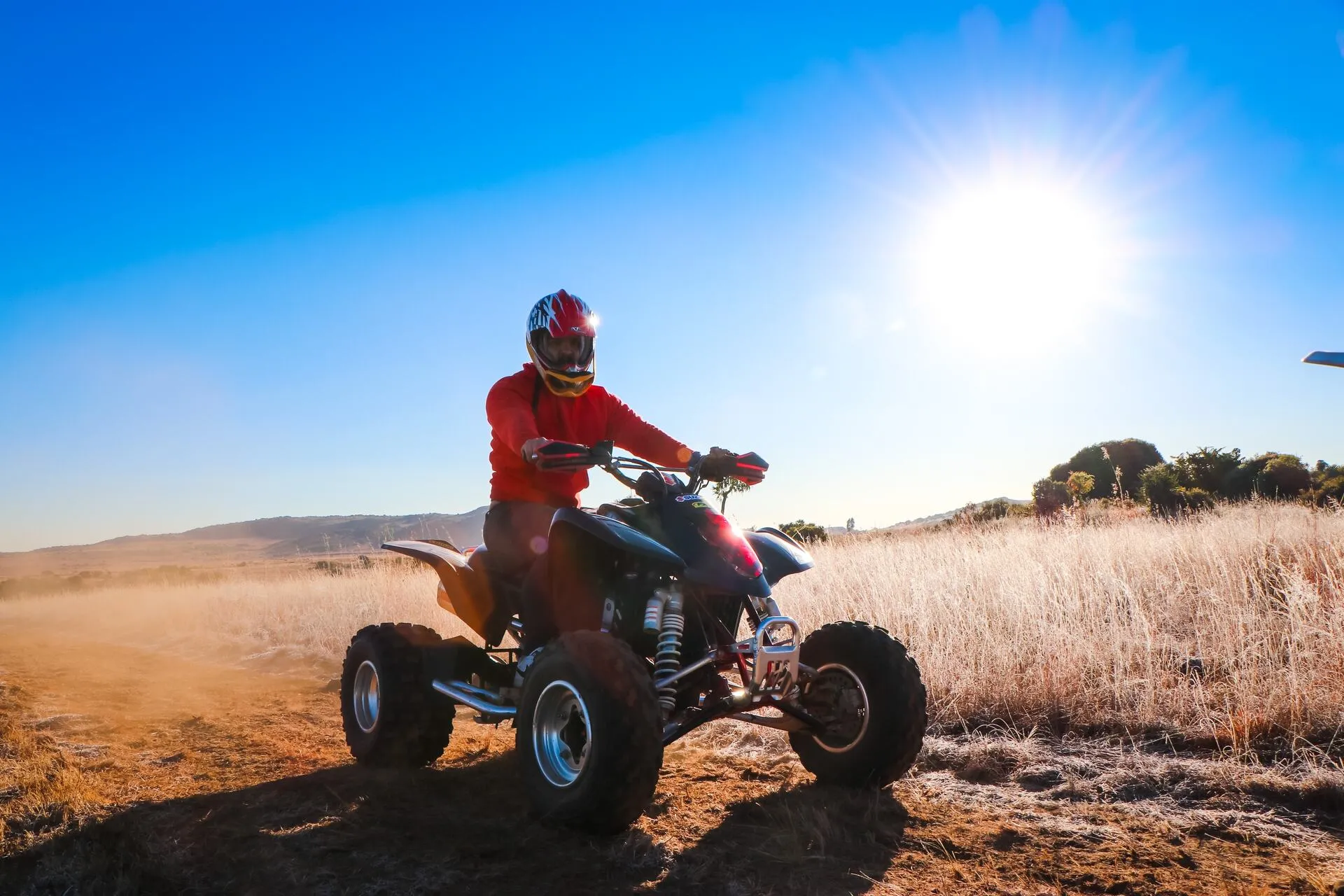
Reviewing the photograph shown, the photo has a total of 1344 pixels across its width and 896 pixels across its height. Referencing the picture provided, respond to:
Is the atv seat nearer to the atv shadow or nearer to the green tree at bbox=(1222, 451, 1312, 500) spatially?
the atv shadow

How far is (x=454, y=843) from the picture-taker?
3408mm

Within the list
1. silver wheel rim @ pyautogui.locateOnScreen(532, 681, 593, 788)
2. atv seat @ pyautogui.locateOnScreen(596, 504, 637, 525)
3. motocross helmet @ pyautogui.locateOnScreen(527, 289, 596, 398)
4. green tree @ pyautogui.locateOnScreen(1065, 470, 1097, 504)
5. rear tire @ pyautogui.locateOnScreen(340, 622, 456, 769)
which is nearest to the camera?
silver wheel rim @ pyautogui.locateOnScreen(532, 681, 593, 788)

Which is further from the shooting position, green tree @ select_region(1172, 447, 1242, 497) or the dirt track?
green tree @ select_region(1172, 447, 1242, 497)

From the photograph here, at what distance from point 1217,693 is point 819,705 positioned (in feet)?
8.64

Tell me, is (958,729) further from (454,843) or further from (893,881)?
(454,843)

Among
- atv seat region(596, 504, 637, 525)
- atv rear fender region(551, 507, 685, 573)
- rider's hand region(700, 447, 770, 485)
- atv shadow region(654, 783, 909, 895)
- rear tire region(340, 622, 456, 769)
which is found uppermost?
rider's hand region(700, 447, 770, 485)

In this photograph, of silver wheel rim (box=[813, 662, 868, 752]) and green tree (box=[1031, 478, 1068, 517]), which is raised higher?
green tree (box=[1031, 478, 1068, 517])

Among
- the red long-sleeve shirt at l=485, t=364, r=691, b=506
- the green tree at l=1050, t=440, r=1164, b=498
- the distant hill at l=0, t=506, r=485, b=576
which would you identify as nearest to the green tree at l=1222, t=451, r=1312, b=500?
the green tree at l=1050, t=440, r=1164, b=498

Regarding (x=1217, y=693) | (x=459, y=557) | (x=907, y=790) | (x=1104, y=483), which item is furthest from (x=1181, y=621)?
(x=1104, y=483)

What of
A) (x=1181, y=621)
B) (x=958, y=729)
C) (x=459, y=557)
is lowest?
(x=958, y=729)

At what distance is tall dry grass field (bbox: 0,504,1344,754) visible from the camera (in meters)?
4.69

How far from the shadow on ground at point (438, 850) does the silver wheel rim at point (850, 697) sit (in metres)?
0.22

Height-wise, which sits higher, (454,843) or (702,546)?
(702,546)

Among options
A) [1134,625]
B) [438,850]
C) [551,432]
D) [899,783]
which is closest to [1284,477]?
[1134,625]
